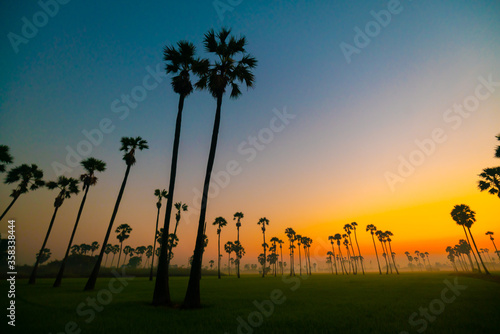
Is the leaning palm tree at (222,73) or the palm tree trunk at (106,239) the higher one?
the leaning palm tree at (222,73)

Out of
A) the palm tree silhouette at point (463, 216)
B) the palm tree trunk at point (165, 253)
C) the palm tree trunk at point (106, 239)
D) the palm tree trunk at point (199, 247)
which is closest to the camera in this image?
the palm tree trunk at point (199, 247)

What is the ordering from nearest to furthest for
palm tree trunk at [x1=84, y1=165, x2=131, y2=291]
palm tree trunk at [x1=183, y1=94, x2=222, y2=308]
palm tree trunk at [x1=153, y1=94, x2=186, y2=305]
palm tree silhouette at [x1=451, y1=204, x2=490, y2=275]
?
palm tree trunk at [x1=183, y1=94, x2=222, y2=308] < palm tree trunk at [x1=153, y1=94, x2=186, y2=305] < palm tree trunk at [x1=84, y1=165, x2=131, y2=291] < palm tree silhouette at [x1=451, y1=204, x2=490, y2=275]

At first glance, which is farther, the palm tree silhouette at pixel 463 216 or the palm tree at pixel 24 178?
the palm tree silhouette at pixel 463 216

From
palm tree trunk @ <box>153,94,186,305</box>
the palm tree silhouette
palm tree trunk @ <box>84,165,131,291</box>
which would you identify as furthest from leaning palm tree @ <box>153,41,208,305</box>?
the palm tree silhouette

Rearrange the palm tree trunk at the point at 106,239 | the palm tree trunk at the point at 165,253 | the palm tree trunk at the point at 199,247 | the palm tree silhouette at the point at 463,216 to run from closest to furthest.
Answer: the palm tree trunk at the point at 199,247 < the palm tree trunk at the point at 165,253 < the palm tree trunk at the point at 106,239 < the palm tree silhouette at the point at 463,216

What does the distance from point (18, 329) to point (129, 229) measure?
206ft

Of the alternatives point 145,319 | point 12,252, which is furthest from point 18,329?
point 12,252

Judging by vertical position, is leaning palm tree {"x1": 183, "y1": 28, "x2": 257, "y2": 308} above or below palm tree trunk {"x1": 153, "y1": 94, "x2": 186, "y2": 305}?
above

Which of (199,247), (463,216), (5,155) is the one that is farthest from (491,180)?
(5,155)

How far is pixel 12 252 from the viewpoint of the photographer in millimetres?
15812

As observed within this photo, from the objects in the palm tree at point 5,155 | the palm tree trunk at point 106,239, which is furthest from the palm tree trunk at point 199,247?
the palm tree at point 5,155

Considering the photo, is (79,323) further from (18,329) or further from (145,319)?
(145,319)

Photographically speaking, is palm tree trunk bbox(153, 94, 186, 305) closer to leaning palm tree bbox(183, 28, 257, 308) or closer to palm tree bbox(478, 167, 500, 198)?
leaning palm tree bbox(183, 28, 257, 308)

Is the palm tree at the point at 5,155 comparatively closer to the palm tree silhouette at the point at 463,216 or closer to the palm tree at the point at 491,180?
the palm tree at the point at 491,180
